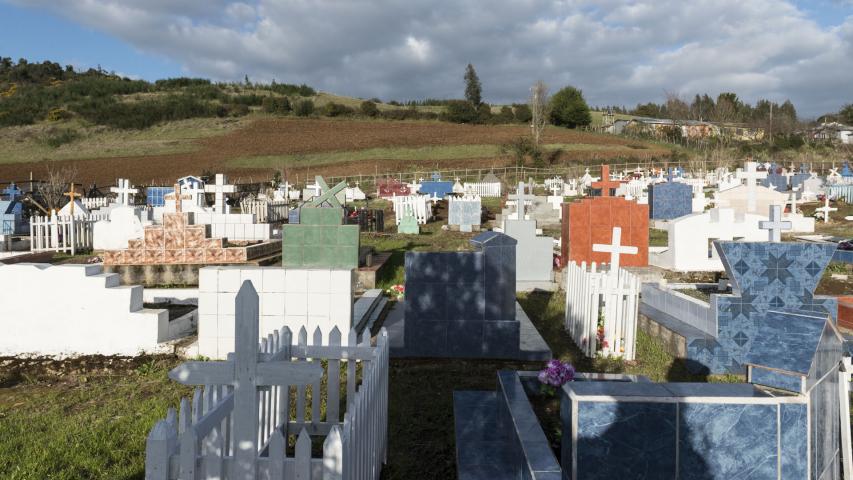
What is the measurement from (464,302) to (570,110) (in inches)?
2977

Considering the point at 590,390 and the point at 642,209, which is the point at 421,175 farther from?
the point at 590,390

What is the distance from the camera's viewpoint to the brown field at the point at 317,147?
51656 mm

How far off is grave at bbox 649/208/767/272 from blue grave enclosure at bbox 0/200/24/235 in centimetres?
1875

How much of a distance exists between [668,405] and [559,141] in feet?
211

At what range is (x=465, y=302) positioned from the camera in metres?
7.60

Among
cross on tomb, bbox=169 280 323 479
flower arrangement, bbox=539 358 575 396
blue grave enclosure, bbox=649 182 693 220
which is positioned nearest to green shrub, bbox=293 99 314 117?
blue grave enclosure, bbox=649 182 693 220

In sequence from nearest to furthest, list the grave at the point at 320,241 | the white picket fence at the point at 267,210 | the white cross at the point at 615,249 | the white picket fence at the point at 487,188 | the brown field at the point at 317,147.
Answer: the white cross at the point at 615,249
the grave at the point at 320,241
the white picket fence at the point at 267,210
the white picket fence at the point at 487,188
the brown field at the point at 317,147

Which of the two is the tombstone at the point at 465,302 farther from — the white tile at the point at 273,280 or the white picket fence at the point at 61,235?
the white picket fence at the point at 61,235

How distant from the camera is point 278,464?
280cm

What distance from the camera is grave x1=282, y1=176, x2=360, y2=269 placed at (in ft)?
35.4

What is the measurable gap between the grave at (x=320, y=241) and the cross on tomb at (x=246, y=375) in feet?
25.2

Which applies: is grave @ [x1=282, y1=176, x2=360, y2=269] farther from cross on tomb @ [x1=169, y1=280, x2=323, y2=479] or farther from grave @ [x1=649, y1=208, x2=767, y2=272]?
cross on tomb @ [x1=169, y1=280, x2=323, y2=479]

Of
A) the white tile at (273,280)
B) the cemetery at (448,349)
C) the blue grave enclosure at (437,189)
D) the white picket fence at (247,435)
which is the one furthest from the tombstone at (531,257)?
the blue grave enclosure at (437,189)

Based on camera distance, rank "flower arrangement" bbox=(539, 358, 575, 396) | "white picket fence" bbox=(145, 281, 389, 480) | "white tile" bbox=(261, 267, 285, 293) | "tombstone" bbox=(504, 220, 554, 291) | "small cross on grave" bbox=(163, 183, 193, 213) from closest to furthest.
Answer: "white picket fence" bbox=(145, 281, 389, 480), "flower arrangement" bbox=(539, 358, 575, 396), "white tile" bbox=(261, 267, 285, 293), "tombstone" bbox=(504, 220, 554, 291), "small cross on grave" bbox=(163, 183, 193, 213)
